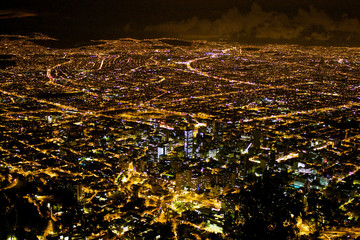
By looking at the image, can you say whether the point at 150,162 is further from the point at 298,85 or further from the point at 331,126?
the point at 298,85

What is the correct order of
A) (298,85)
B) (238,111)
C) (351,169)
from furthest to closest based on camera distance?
(298,85), (238,111), (351,169)

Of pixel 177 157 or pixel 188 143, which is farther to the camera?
pixel 188 143

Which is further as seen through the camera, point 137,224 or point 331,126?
point 331,126

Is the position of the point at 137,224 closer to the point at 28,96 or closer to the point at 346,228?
the point at 346,228

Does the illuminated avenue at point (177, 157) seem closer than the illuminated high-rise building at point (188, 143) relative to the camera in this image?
Yes

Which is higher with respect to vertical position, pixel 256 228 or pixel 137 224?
pixel 256 228

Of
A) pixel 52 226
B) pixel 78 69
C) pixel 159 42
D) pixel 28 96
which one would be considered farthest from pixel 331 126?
pixel 159 42

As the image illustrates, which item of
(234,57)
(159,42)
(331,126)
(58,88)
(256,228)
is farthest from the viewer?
(159,42)

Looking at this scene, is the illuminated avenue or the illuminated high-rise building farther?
the illuminated high-rise building
